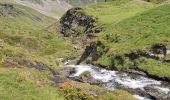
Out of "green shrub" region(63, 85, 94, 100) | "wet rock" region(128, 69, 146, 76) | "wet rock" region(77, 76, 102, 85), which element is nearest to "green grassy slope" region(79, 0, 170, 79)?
"wet rock" region(128, 69, 146, 76)

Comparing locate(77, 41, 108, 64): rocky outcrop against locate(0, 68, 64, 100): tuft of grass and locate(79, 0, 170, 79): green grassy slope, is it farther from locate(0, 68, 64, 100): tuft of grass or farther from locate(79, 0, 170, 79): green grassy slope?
locate(0, 68, 64, 100): tuft of grass

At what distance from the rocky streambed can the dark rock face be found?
196 ft

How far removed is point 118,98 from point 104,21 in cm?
8817

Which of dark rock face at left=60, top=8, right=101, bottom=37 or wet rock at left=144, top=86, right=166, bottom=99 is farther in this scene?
dark rock face at left=60, top=8, right=101, bottom=37

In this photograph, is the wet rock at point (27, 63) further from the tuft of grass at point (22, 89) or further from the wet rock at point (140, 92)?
the tuft of grass at point (22, 89)

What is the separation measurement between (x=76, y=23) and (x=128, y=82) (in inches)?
3996

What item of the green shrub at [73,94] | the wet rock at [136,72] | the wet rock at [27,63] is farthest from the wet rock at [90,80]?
the green shrub at [73,94]

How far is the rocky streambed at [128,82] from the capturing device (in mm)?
51312

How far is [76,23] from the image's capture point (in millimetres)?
158875

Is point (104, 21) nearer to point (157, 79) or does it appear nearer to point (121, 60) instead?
point (121, 60)

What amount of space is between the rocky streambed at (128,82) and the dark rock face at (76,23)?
2353 inches

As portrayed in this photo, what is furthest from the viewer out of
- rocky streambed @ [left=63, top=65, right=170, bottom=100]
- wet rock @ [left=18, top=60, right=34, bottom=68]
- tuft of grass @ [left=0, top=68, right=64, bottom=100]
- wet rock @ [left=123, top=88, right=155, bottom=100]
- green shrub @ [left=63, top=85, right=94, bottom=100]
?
rocky streambed @ [left=63, top=65, right=170, bottom=100]

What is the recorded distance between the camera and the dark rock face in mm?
137625

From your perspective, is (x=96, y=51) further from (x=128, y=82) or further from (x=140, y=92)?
(x=140, y=92)
